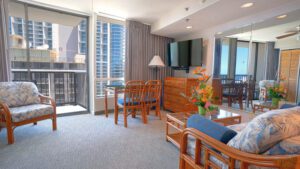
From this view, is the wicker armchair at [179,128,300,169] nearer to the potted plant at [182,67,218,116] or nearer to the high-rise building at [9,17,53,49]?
the potted plant at [182,67,218,116]

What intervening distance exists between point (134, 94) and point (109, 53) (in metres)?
1.48

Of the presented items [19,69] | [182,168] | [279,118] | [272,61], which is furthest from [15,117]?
[272,61]

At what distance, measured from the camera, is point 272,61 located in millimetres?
2670

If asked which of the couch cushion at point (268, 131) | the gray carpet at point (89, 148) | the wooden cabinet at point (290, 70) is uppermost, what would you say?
the wooden cabinet at point (290, 70)

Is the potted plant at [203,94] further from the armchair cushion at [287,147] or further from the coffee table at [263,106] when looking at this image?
the coffee table at [263,106]

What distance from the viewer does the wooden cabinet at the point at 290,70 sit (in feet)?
7.77

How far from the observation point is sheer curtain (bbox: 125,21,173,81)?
3.97 m

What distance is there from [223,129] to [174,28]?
3.02 m

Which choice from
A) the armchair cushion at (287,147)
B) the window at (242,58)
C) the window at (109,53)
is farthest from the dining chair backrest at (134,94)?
the armchair cushion at (287,147)

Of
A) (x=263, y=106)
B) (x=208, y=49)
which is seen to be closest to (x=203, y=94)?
(x=263, y=106)

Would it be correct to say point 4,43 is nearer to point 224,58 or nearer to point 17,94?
point 17,94

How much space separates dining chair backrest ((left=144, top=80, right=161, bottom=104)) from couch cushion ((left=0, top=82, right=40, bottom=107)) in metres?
2.04

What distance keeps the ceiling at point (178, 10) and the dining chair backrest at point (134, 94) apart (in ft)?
4.99

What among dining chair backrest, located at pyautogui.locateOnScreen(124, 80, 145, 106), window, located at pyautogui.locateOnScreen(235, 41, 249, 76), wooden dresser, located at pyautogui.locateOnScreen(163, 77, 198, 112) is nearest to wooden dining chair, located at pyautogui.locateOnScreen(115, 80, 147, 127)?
dining chair backrest, located at pyautogui.locateOnScreen(124, 80, 145, 106)
